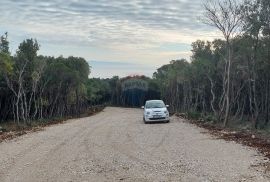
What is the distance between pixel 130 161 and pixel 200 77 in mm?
47068

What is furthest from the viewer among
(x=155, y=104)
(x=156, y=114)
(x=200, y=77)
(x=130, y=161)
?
(x=200, y=77)

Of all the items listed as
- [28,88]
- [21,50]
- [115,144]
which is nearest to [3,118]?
[28,88]

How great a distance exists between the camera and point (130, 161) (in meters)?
15.2

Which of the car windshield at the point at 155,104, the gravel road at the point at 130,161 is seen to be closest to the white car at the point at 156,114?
the car windshield at the point at 155,104

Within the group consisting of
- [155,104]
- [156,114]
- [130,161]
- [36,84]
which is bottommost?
[130,161]

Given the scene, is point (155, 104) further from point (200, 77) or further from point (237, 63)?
point (200, 77)

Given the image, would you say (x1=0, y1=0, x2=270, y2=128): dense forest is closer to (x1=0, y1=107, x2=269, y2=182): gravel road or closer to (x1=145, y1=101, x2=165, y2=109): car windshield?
(x1=145, y1=101, x2=165, y2=109): car windshield

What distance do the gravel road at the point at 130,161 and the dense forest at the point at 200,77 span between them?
14.3m

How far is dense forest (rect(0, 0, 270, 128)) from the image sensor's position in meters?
35.7

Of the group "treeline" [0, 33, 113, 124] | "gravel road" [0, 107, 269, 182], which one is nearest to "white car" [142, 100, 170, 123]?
"treeline" [0, 33, 113, 124]

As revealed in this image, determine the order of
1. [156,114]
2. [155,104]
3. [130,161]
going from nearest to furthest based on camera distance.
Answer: [130,161], [156,114], [155,104]

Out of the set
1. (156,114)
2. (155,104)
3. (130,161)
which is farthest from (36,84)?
(130,161)

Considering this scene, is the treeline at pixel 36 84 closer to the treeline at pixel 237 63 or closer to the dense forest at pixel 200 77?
the dense forest at pixel 200 77

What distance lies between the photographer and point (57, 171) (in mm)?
13648
